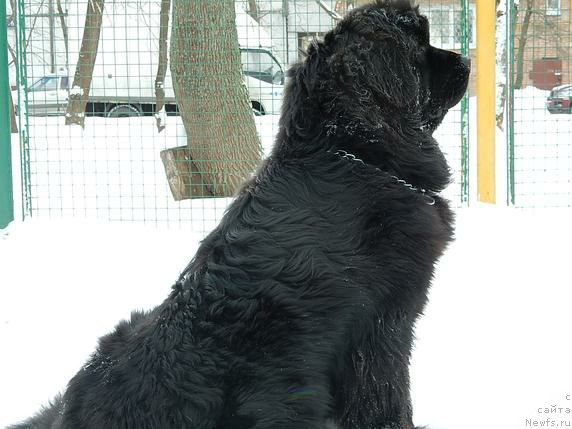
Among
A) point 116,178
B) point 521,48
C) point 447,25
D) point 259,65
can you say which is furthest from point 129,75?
point 521,48

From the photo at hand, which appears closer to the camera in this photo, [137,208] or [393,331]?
[393,331]

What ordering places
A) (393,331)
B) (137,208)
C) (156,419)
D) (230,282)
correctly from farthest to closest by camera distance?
1. (137,208)
2. (393,331)
3. (230,282)
4. (156,419)

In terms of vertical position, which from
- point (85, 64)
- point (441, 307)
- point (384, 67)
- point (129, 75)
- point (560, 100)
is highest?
point (85, 64)

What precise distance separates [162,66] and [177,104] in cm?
90

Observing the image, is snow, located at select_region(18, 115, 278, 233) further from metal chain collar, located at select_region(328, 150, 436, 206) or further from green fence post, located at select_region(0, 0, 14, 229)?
→ metal chain collar, located at select_region(328, 150, 436, 206)

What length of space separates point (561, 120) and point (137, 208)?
4847 millimetres

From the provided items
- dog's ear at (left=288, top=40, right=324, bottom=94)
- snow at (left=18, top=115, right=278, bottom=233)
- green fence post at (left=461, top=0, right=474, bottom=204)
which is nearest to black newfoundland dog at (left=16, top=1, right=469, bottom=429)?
dog's ear at (left=288, top=40, right=324, bottom=94)

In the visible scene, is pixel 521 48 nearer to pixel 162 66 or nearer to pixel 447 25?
pixel 447 25

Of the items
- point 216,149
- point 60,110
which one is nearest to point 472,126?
point 216,149

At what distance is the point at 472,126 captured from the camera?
8.79 metres

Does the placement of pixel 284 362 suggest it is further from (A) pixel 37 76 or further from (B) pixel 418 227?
(A) pixel 37 76

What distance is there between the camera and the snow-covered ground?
12.7 feet

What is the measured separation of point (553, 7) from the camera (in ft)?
27.6

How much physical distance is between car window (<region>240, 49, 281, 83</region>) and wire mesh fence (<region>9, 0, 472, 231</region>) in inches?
3.2
